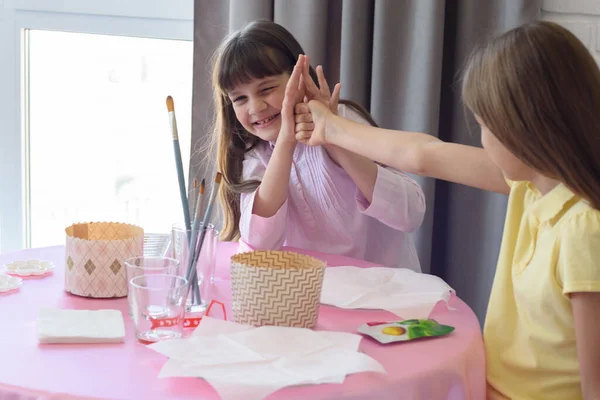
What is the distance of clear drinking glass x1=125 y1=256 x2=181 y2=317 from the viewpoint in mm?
950

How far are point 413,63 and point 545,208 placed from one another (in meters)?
1.02

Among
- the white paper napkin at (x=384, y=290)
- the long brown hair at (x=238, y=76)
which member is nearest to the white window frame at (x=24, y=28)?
the long brown hair at (x=238, y=76)

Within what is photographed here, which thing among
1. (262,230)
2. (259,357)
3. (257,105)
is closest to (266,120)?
(257,105)

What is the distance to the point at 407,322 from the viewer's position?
0.96 metres

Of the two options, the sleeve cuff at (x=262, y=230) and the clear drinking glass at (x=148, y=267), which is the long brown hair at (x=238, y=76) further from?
the clear drinking glass at (x=148, y=267)

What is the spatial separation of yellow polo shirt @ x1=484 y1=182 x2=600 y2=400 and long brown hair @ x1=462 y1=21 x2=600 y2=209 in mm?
53

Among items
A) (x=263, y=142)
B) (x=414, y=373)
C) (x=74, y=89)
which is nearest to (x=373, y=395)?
(x=414, y=373)

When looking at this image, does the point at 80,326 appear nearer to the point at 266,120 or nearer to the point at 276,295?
the point at 276,295

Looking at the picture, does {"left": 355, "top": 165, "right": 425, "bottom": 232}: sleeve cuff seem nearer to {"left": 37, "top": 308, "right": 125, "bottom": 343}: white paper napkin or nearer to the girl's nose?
the girl's nose

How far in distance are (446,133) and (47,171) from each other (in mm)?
1210

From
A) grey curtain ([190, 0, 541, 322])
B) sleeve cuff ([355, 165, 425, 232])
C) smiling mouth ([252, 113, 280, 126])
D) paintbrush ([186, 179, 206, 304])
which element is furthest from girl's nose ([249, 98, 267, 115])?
paintbrush ([186, 179, 206, 304])

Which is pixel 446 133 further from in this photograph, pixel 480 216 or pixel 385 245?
pixel 385 245

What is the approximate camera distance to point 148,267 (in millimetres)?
978

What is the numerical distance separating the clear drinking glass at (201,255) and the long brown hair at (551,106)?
46 centimetres
